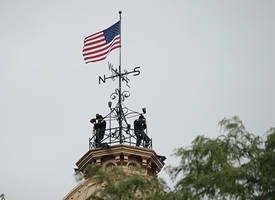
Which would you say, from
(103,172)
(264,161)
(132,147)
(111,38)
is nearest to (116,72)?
(111,38)

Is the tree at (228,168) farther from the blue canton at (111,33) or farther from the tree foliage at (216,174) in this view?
the blue canton at (111,33)

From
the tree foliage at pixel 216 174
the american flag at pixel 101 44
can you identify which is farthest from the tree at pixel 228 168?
the american flag at pixel 101 44

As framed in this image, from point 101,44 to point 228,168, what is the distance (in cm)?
1660

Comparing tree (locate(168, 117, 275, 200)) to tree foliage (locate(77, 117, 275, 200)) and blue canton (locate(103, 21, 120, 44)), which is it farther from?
blue canton (locate(103, 21, 120, 44))

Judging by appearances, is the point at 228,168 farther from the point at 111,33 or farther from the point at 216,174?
the point at 111,33

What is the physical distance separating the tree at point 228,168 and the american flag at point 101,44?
1424 centimetres

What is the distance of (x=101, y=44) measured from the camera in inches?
1369

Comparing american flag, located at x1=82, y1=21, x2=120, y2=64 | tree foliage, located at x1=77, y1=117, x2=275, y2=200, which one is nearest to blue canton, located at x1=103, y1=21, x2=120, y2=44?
american flag, located at x1=82, y1=21, x2=120, y2=64

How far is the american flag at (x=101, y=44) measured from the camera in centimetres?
3453

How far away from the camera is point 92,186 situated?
28547 mm

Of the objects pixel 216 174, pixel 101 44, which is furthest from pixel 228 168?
pixel 101 44

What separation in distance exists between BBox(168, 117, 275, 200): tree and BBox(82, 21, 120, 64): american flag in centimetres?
1424

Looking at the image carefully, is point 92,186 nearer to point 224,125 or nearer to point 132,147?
point 132,147

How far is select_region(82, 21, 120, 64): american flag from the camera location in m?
34.5
